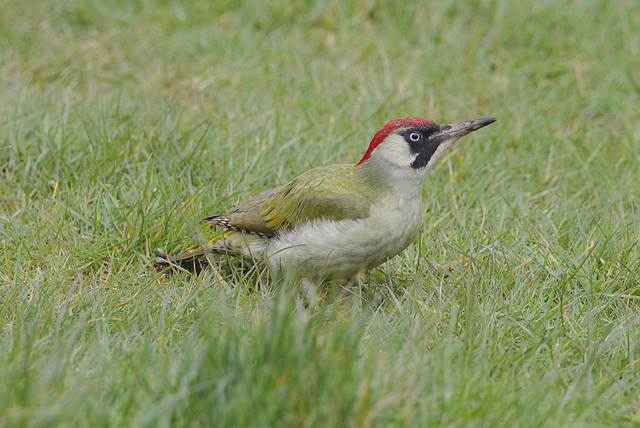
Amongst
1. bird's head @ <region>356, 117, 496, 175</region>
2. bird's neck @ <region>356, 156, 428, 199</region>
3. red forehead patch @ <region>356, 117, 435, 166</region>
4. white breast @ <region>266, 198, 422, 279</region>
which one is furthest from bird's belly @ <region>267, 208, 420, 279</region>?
red forehead patch @ <region>356, 117, 435, 166</region>

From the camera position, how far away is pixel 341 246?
11.4 ft

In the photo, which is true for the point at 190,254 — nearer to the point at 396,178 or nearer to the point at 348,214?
the point at 348,214

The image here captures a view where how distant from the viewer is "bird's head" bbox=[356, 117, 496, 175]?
11.8 ft

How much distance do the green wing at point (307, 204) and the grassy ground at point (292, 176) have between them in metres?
0.31

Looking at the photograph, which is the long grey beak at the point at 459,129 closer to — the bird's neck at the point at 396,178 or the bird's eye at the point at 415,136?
the bird's eye at the point at 415,136

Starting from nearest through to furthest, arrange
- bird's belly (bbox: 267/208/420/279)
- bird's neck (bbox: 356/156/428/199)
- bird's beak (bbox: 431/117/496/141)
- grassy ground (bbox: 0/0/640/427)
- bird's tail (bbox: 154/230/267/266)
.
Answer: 1. grassy ground (bbox: 0/0/640/427)
2. bird's belly (bbox: 267/208/420/279)
3. bird's neck (bbox: 356/156/428/199)
4. bird's beak (bbox: 431/117/496/141)
5. bird's tail (bbox: 154/230/267/266)

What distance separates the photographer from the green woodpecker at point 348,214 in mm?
3463

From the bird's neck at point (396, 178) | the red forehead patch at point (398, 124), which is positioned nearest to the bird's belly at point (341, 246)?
the bird's neck at point (396, 178)

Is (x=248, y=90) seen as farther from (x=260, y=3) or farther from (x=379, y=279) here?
(x=379, y=279)

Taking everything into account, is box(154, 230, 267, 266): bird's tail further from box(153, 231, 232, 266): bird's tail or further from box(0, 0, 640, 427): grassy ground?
box(0, 0, 640, 427): grassy ground

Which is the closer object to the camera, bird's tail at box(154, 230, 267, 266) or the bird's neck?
the bird's neck

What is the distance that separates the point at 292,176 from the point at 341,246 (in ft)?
3.93

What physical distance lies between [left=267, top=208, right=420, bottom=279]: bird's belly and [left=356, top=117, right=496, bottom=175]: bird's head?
0.32 m

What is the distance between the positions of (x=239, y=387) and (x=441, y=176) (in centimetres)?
280
